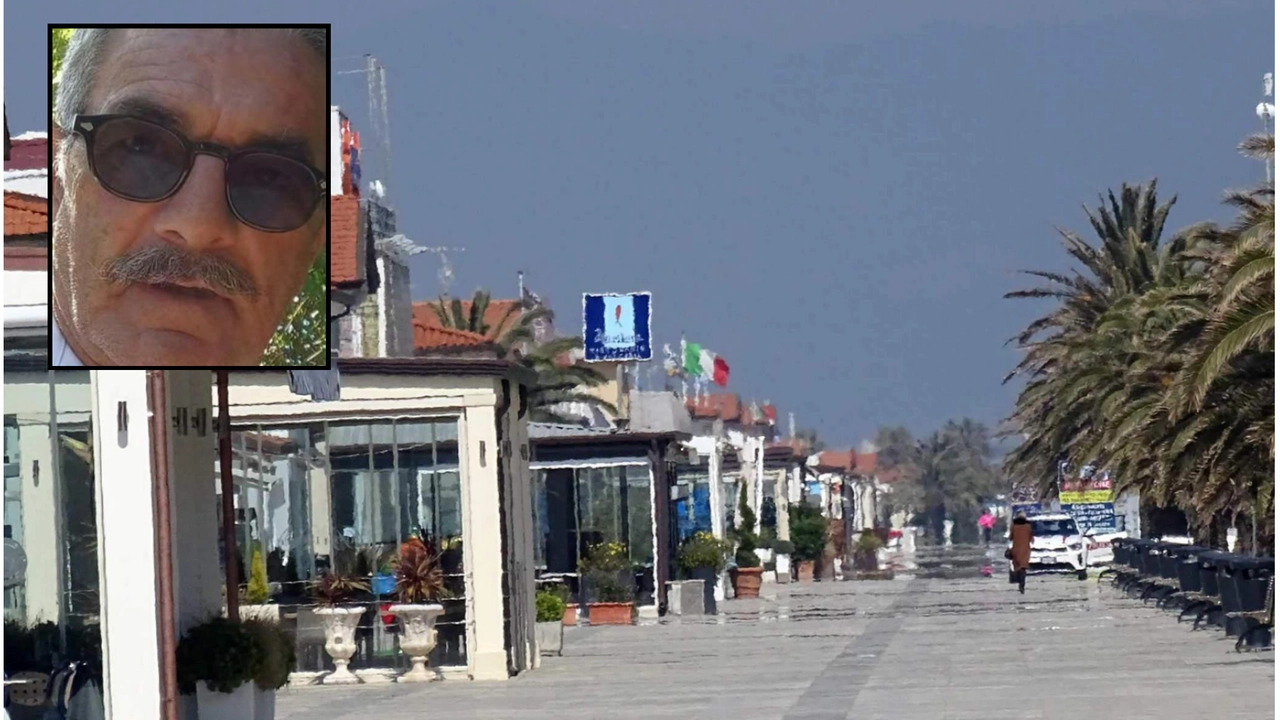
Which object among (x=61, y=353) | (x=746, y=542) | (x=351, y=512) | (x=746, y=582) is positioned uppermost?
(x=61, y=353)

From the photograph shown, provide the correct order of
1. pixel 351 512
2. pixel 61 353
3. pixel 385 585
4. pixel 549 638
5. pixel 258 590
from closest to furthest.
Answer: pixel 61 353 < pixel 258 590 < pixel 385 585 < pixel 351 512 < pixel 549 638

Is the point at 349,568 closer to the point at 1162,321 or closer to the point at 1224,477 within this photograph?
the point at 1224,477

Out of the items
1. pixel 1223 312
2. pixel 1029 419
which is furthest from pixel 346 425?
pixel 1029 419

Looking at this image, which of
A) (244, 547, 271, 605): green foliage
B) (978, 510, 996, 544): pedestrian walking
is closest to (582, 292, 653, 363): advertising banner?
(244, 547, 271, 605): green foliage

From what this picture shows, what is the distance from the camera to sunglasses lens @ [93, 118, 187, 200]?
45.7 ft

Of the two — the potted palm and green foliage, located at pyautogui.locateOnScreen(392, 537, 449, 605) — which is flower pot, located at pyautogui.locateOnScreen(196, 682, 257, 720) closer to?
the potted palm

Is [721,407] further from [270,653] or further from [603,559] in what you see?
[270,653]

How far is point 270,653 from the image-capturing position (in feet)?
56.7

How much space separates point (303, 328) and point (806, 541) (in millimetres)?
55248

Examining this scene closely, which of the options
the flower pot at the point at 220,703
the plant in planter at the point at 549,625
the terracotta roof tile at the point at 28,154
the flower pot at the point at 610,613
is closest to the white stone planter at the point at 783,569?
the flower pot at the point at 610,613

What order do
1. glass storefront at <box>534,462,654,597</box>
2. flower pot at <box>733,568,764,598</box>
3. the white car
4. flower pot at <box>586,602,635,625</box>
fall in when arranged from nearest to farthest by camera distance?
flower pot at <box>586,602,635,625</box>, glass storefront at <box>534,462,654,597</box>, flower pot at <box>733,568,764,598</box>, the white car

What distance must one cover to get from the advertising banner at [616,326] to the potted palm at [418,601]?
109 ft

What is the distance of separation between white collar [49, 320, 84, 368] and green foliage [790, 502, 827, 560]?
54.5 metres

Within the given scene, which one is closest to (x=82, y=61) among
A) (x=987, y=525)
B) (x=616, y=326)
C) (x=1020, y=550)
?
(x=1020, y=550)
